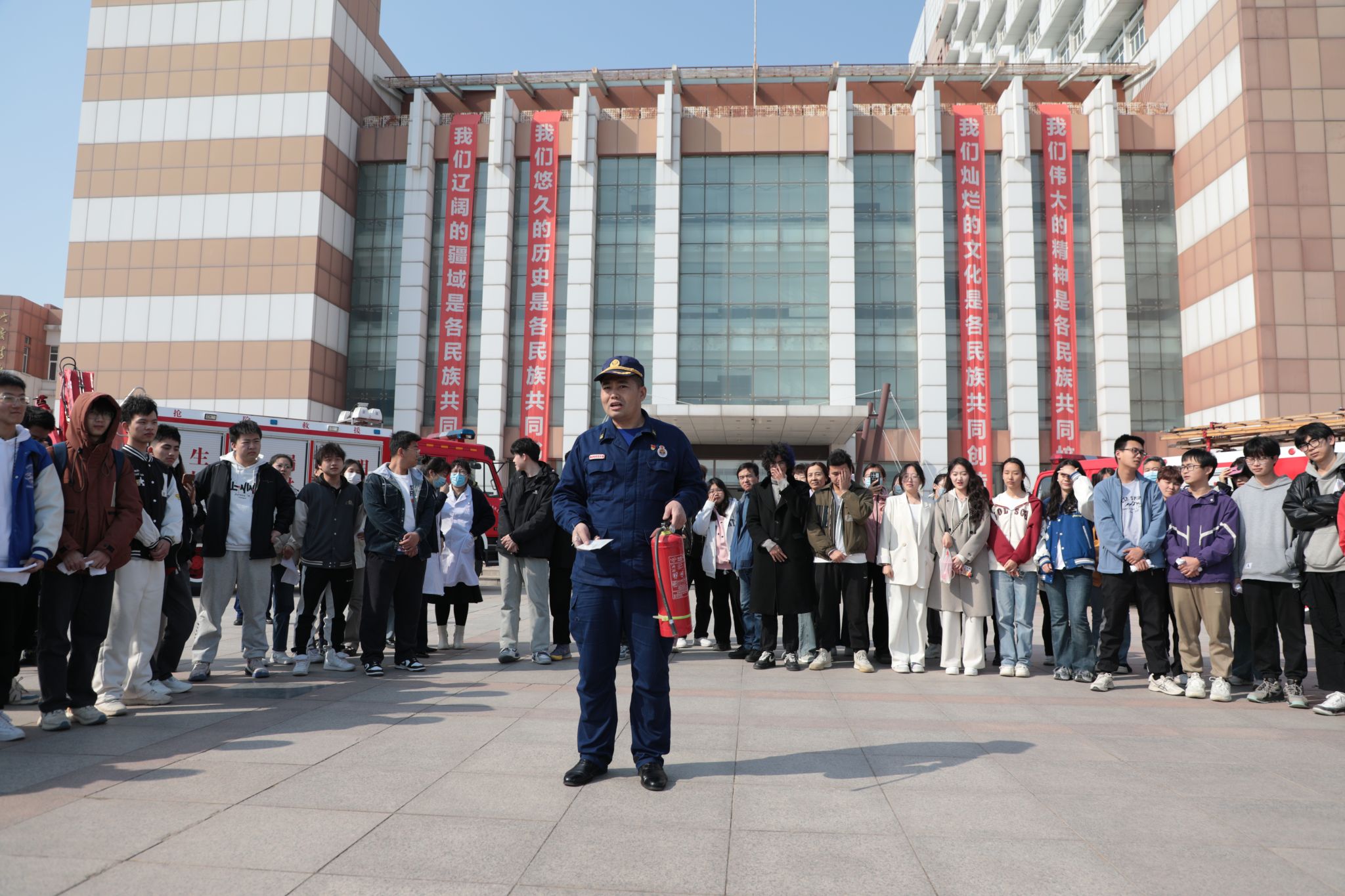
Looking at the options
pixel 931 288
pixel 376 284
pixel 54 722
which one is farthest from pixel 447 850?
pixel 376 284

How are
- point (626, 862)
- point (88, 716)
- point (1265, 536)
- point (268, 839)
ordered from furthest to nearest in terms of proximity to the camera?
1. point (1265, 536)
2. point (88, 716)
3. point (268, 839)
4. point (626, 862)

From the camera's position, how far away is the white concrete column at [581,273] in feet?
97.2

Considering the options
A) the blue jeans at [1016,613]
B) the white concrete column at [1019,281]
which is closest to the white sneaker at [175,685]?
the blue jeans at [1016,613]

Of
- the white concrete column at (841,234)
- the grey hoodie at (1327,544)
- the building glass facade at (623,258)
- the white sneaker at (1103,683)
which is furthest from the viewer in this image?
the building glass facade at (623,258)

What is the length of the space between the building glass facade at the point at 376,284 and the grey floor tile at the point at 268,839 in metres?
29.4

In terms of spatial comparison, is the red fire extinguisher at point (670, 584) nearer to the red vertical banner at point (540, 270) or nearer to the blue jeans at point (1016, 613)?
the blue jeans at point (1016, 613)

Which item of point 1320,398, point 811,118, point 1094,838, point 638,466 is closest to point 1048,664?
point 1094,838

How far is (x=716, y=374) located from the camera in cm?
2927

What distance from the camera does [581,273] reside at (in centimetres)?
2989

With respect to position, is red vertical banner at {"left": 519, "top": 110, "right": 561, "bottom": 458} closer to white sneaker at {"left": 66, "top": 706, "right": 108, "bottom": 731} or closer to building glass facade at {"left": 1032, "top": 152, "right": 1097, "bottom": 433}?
building glass facade at {"left": 1032, "top": 152, "right": 1097, "bottom": 433}

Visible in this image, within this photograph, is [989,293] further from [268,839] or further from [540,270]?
[268,839]

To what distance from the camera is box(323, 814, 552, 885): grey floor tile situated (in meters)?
2.80

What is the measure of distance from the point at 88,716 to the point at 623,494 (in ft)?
11.8

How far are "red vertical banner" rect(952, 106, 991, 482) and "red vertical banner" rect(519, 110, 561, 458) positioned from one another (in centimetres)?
1480
